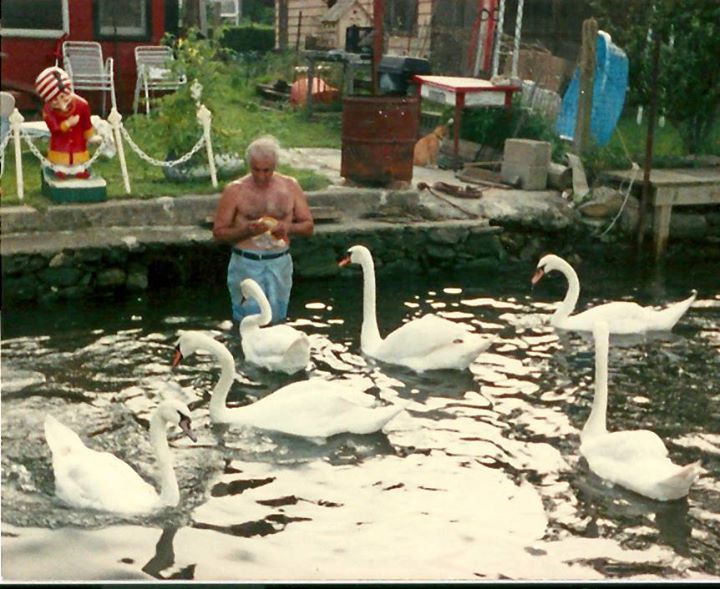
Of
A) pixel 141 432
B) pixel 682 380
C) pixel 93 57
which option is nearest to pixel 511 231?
pixel 682 380

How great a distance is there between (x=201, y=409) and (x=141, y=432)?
44cm

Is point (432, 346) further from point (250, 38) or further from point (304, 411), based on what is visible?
point (250, 38)

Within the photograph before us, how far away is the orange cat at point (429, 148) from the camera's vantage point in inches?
447

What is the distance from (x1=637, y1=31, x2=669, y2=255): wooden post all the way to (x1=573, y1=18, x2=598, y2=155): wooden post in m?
0.73

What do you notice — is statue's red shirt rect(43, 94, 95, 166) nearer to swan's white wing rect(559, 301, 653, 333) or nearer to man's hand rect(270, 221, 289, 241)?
man's hand rect(270, 221, 289, 241)

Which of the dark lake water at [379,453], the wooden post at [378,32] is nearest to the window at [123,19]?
the wooden post at [378,32]

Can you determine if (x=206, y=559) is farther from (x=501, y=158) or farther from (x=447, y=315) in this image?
(x=501, y=158)

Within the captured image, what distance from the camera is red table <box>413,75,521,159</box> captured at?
10.6 metres

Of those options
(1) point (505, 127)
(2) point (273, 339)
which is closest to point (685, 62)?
(1) point (505, 127)

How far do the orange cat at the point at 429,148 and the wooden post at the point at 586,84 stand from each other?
148cm

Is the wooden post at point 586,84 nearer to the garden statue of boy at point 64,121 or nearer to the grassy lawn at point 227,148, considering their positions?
the grassy lawn at point 227,148

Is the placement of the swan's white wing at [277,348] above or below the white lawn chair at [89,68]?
below

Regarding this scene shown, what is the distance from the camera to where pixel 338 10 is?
A: 34.1 feet

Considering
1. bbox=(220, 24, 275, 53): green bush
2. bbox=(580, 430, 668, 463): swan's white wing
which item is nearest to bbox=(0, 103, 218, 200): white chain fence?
bbox=(220, 24, 275, 53): green bush
